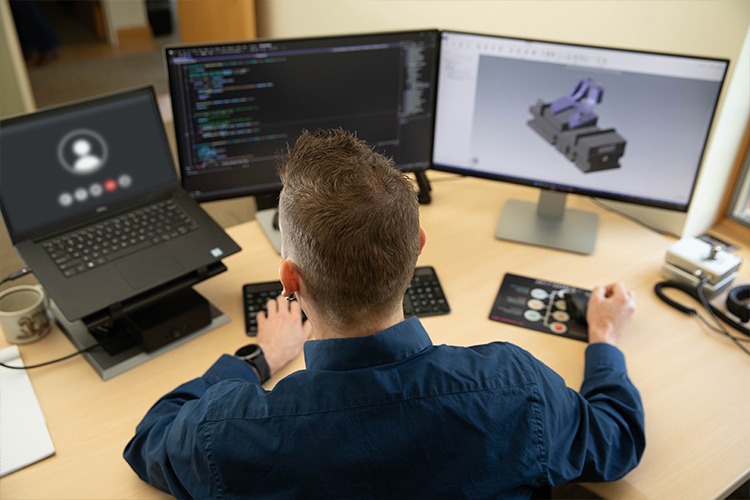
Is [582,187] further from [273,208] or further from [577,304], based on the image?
[273,208]

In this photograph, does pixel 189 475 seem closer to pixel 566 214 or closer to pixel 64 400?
pixel 64 400

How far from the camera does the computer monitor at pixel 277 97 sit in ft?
4.89

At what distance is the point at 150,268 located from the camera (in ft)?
Result: 4.50

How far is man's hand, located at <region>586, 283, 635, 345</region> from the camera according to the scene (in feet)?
4.58

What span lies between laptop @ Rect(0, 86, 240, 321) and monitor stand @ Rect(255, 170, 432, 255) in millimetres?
263

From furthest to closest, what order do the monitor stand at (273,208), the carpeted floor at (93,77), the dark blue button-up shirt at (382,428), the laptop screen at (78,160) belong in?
1. the carpeted floor at (93,77)
2. the monitor stand at (273,208)
3. the laptop screen at (78,160)
4. the dark blue button-up shirt at (382,428)

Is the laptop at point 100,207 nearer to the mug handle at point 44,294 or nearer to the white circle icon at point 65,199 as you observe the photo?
the white circle icon at point 65,199

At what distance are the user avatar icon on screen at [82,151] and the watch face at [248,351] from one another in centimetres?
48

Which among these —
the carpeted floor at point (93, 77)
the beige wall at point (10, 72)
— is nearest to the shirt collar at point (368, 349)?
the beige wall at point (10, 72)

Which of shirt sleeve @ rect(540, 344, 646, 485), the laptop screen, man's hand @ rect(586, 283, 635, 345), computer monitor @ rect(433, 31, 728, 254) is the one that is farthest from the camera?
computer monitor @ rect(433, 31, 728, 254)

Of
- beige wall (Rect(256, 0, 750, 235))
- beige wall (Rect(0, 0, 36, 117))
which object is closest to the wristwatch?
beige wall (Rect(256, 0, 750, 235))

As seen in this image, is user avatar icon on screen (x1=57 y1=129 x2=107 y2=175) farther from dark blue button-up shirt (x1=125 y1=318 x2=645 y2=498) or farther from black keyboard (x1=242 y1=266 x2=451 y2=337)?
dark blue button-up shirt (x1=125 y1=318 x2=645 y2=498)

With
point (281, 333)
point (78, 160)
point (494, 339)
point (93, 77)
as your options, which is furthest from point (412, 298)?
point (93, 77)

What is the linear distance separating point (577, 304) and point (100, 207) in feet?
3.43
